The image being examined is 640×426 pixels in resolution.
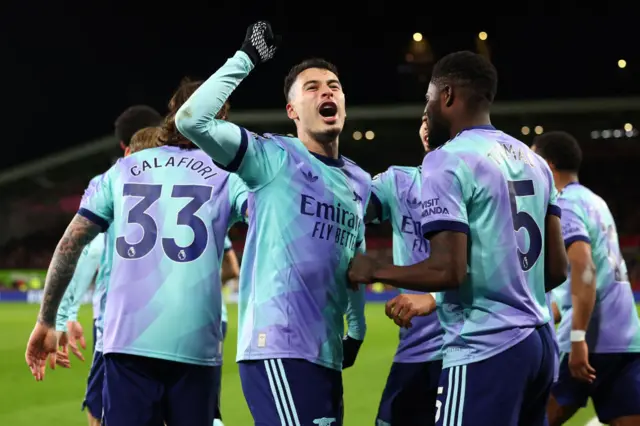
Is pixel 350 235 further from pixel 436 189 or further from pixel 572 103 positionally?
pixel 572 103

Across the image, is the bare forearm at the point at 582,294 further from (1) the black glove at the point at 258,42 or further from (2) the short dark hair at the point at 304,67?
(1) the black glove at the point at 258,42

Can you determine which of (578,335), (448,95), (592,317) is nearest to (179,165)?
(448,95)

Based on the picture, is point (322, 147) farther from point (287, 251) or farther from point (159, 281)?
point (159, 281)

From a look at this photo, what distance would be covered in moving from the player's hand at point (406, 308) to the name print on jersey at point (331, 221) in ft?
1.62

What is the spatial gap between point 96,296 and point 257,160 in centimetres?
255

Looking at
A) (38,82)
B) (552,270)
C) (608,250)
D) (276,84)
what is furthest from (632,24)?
(552,270)

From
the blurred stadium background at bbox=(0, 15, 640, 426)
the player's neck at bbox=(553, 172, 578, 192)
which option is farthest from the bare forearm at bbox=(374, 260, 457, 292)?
the blurred stadium background at bbox=(0, 15, 640, 426)

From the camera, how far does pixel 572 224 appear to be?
17.9 ft

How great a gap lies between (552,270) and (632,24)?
32.2 m

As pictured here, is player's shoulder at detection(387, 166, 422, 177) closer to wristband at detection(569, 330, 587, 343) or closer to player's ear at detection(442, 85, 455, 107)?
player's ear at detection(442, 85, 455, 107)

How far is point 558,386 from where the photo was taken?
5.67 metres

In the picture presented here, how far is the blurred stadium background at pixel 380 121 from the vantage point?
34.4 metres

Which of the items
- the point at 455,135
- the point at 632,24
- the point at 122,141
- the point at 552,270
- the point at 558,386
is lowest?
the point at 558,386

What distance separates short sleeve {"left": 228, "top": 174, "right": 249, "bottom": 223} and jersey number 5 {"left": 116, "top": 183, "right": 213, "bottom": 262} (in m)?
0.11
